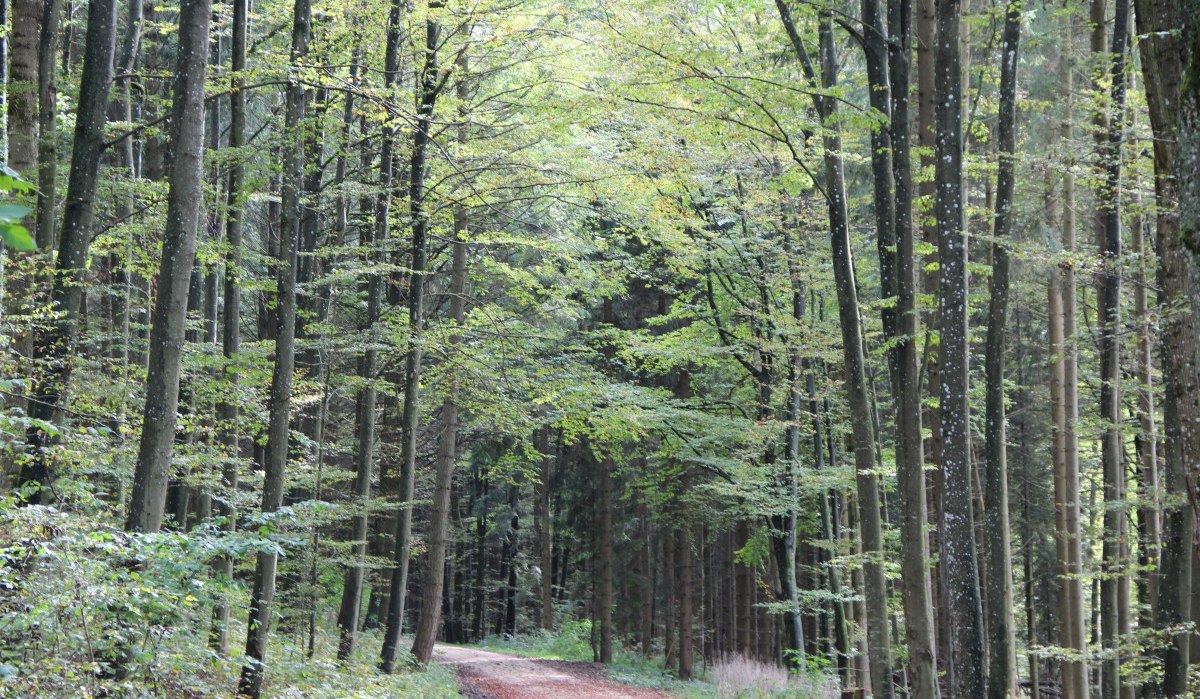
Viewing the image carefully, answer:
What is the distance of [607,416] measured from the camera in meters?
15.4

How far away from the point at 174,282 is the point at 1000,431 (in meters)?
8.10

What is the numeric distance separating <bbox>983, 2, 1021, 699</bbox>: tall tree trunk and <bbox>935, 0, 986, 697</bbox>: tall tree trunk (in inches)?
62.3

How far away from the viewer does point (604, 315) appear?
23.1 meters

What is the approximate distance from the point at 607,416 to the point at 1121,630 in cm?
866

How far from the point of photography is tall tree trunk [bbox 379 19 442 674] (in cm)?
1280

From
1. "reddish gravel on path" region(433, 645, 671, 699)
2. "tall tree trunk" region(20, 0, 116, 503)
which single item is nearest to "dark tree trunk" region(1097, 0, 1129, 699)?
"reddish gravel on path" region(433, 645, 671, 699)

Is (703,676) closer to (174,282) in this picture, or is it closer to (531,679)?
(531,679)

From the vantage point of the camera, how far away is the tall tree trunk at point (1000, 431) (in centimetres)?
880

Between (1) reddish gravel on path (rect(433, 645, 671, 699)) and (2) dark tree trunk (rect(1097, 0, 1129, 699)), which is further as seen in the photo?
(1) reddish gravel on path (rect(433, 645, 671, 699))

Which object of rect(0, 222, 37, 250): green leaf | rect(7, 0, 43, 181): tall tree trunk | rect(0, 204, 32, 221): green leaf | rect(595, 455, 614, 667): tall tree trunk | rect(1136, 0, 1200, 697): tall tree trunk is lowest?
rect(595, 455, 614, 667): tall tree trunk

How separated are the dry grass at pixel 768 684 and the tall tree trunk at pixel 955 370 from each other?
27.3 ft

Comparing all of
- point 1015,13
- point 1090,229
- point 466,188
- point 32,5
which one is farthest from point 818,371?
point 32,5

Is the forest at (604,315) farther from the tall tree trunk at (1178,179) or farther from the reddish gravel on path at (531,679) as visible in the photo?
the reddish gravel on path at (531,679)

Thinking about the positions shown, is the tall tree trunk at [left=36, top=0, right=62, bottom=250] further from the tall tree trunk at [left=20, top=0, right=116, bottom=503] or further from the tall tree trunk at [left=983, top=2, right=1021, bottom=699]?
the tall tree trunk at [left=983, top=2, right=1021, bottom=699]
